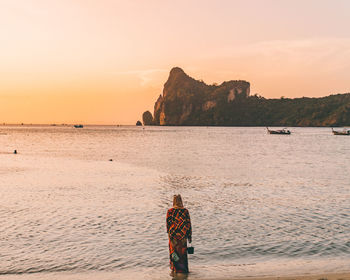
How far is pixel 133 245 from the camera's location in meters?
14.0

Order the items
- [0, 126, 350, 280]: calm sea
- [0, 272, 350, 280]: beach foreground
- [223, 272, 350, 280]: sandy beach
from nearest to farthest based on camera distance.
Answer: [223, 272, 350, 280]: sandy beach < [0, 272, 350, 280]: beach foreground < [0, 126, 350, 280]: calm sea

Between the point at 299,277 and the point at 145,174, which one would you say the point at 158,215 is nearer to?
the point at 299,277

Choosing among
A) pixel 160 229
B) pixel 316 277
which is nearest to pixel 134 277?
pixel 316 277

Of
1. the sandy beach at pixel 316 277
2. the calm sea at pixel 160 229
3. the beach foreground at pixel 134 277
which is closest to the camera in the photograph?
the sandy beach at pixel 316 277

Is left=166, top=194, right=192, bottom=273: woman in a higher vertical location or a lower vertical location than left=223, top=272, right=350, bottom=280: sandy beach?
higher

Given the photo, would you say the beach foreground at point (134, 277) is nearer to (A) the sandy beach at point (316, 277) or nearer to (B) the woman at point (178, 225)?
(A) the sandy beach at point (316, 277)

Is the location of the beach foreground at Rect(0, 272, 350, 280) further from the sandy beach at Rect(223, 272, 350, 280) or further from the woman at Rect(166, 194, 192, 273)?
the woman at Rect(166, 194, 192, 273)

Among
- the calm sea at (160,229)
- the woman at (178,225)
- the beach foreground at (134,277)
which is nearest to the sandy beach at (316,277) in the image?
the beach foreground at (134,277)

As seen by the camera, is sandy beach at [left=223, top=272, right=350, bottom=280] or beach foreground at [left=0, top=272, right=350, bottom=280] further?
beach foreground at [left=0, top=272, right=350, bottom=280]

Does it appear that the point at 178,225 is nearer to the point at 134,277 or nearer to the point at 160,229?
the point at 134,277

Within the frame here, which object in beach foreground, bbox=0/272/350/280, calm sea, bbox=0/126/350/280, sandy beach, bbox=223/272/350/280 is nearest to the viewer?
sandy beach, bbox=223/272/350/280

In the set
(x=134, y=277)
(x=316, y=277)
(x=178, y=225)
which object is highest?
(x=178, y=225)

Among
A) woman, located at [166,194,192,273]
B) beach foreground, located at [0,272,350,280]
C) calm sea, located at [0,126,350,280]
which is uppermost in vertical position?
woman, located at [166,194,192,273]

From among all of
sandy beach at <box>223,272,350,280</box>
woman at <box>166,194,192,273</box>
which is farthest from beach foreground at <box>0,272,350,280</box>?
woman at <box>166,194,192,273</box>
